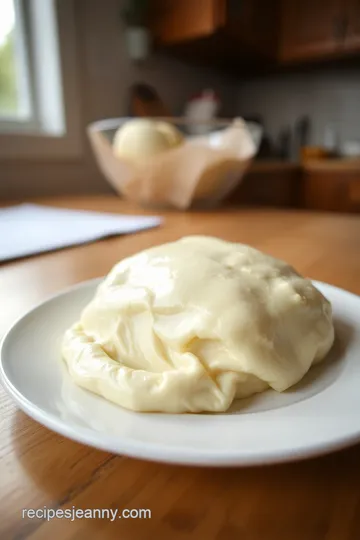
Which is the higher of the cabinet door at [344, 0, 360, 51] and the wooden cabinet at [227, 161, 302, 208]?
the cabinet door at [344, 0, 360, 51]

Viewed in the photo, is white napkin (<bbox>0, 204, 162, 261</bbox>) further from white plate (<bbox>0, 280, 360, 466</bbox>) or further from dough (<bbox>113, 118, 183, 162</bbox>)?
white plate (<bbox>0, 280, 360, 466</bbox>)

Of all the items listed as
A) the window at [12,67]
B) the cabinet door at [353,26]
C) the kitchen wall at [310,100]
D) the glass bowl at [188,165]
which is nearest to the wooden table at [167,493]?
the glass bowl at [188,165]

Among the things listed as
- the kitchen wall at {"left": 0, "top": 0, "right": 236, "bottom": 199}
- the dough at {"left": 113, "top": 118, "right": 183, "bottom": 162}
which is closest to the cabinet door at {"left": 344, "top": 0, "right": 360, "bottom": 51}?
the kitchen wall at {"left": 0, "top": 0, "right": 236, "bottom": 199}

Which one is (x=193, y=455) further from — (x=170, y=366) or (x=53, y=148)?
(x=53, y=148)

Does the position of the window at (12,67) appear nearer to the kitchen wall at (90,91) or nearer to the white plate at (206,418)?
the kitchen wall at (90,91)

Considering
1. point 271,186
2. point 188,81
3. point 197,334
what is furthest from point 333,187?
point 197,334

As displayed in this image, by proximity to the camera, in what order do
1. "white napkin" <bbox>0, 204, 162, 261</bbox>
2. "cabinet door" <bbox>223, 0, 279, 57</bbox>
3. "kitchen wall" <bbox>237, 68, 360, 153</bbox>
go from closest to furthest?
1. "white napkin" <bbox>0, 204, 162, 261</bbox>
2. "cabinet door" <bbox>223, 0, 279, 57</bbox>
3. "kitchen wall" <bbox>237, 68, 360, 153</bbox>

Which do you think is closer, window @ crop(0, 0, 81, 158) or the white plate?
the white plate

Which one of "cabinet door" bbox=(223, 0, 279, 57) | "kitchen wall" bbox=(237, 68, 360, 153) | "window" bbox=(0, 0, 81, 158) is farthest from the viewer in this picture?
"kitchen wall" bbox=(237, 68, 360, 153)
